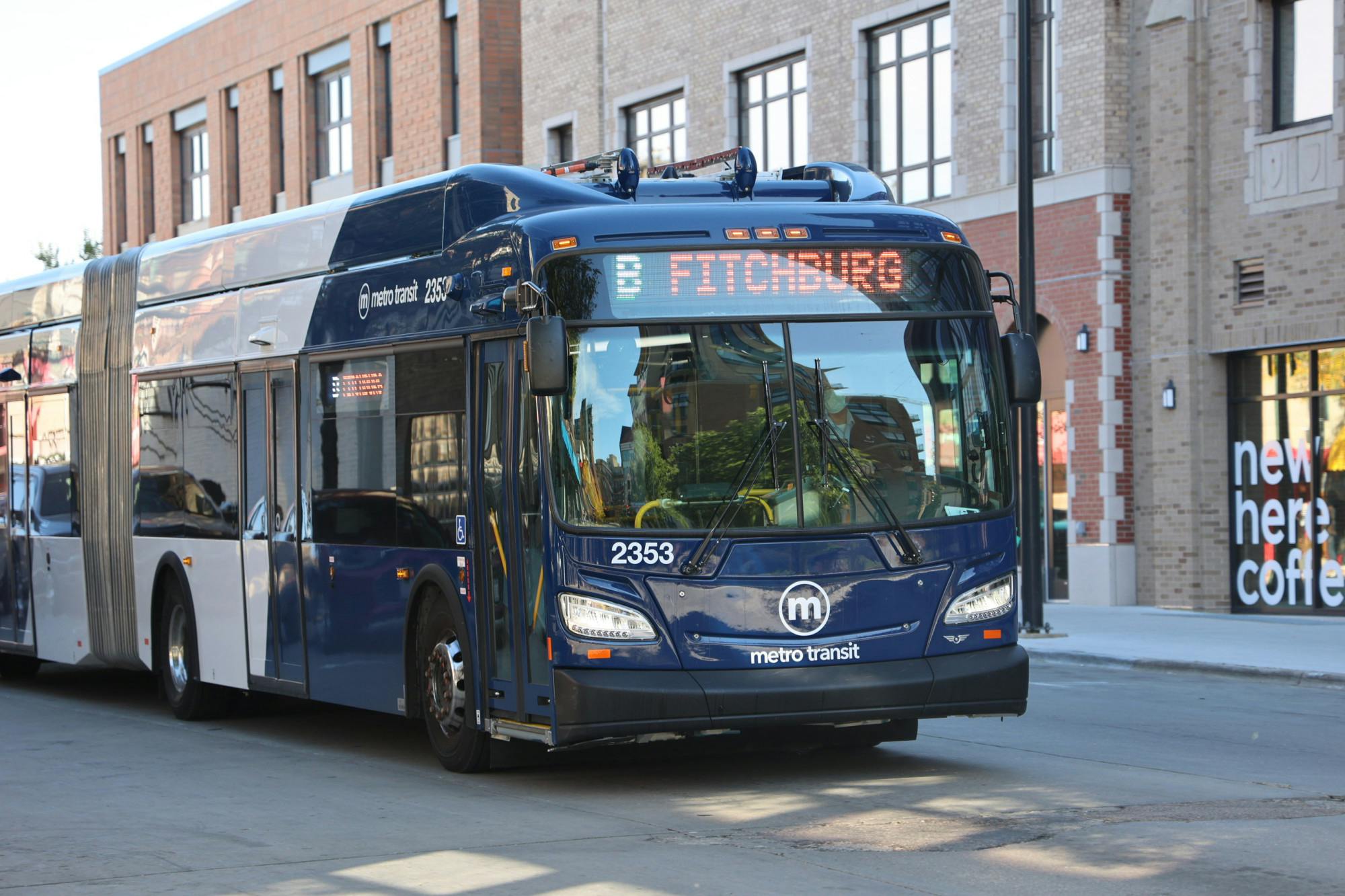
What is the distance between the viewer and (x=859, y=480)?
9.66 metres

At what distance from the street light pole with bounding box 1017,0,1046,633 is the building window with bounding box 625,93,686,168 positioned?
41.5 ft

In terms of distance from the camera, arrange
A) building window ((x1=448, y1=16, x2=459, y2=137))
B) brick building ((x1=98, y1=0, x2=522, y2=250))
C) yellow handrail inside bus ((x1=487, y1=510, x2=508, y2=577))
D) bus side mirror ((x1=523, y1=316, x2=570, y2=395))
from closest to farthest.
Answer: bus side mirror ((x1=523, y1=316, x2=570, y2=395)) → yellow handrail inside bus ((x1=487, y1=510, x2=508, y2=577)) → brick building ((x1=98, y1=0, x2=522, y2=250)) → building window ((x1=448, y1=16, x2=459, y2=137))

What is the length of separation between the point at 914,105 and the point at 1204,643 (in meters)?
11.6

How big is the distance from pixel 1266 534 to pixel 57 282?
565 inches

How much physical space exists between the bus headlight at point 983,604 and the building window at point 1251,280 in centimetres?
1469

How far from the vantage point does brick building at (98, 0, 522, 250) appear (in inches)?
1551

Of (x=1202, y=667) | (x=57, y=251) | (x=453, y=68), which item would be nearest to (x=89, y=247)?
(x=57, y=251)

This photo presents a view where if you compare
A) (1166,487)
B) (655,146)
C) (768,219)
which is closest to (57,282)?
(768,219)

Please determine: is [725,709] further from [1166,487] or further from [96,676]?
[1166,487]

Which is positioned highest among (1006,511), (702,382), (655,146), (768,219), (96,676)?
(655,146)

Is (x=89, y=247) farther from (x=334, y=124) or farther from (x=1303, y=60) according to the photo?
(x=1303, y=60)

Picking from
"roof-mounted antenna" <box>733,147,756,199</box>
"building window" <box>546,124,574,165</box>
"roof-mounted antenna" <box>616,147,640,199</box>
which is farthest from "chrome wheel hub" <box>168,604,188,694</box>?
"building window" <box>546,124,574,165</box>

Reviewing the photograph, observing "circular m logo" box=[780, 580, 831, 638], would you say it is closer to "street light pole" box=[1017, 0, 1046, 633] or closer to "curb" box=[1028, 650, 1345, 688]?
"curb" box=[1028, 650, 1345, 688]

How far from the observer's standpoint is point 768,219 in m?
9.98
